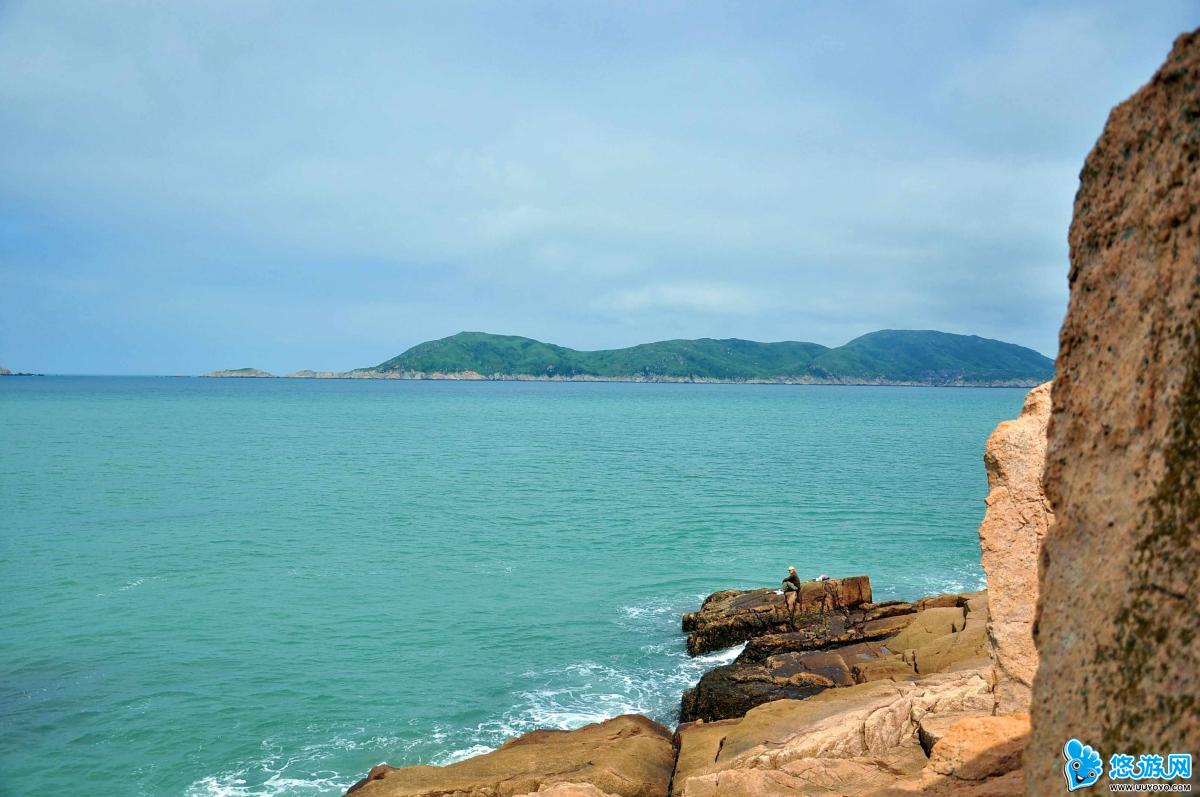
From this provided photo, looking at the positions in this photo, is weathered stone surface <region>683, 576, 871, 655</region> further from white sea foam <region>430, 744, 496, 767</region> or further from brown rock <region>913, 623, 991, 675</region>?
white sea foam <region>430, 744, 496, 767</region>

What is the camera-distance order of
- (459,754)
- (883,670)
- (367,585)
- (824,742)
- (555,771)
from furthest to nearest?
1. (367,585)
2. (883,670)
3. (459,754)
4. (555,771)
5. (824,742)

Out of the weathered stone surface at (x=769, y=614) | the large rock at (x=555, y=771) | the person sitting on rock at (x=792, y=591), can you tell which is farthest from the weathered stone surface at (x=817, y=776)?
the person sitting on rock at (x=792, y=591)

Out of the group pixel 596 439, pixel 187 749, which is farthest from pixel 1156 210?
pixel 596 439

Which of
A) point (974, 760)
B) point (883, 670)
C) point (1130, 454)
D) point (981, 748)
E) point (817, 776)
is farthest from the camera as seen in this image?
point (883, 670)

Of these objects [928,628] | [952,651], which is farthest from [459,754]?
[928,628]

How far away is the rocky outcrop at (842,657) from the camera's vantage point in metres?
20.5

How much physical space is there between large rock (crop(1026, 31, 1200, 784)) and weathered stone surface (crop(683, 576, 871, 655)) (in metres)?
22.6

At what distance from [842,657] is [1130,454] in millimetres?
19320

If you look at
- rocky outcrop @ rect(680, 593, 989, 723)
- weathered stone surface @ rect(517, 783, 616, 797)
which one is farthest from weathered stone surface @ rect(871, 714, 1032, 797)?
rocky outcrop @ rect(680, 593, 989, 723)

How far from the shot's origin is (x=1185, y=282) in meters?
4.74

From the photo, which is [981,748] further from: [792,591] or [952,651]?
[792,591]

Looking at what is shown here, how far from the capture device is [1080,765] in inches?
187

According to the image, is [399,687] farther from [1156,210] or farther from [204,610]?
[1156,210]

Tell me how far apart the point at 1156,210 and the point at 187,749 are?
22.6 m
